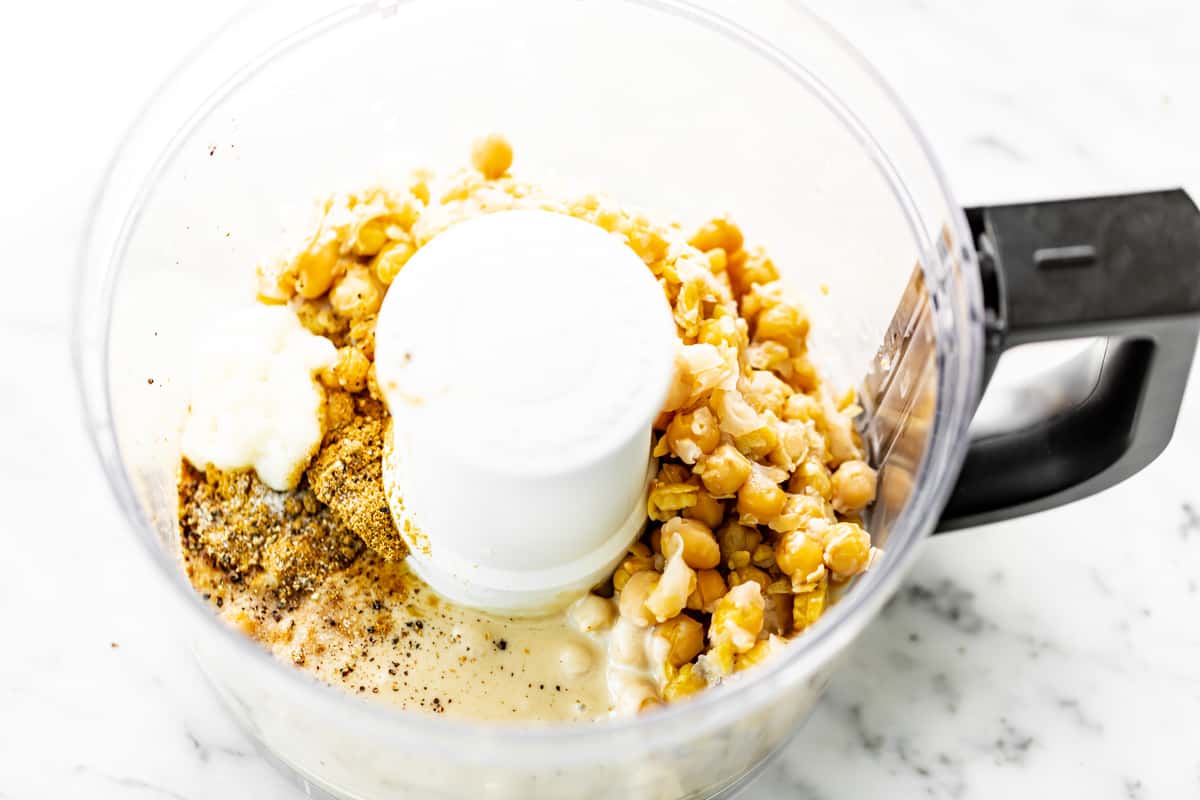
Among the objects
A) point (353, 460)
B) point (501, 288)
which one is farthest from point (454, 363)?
point (353, 460)

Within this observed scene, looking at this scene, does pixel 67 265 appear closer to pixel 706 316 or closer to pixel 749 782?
pixel 706 316

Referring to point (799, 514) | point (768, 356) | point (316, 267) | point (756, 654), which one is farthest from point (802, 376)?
point (316, 267)

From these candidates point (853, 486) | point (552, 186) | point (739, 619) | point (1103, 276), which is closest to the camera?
point (1103, 276)

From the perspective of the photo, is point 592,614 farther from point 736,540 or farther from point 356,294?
point 356,294

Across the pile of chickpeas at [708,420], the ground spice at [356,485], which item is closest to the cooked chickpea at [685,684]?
the pile of chickpeas at [708,420]

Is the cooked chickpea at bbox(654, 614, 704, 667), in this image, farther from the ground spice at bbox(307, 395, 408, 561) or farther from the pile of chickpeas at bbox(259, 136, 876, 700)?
the ground spice at bbox(307, 395, 408, 561)

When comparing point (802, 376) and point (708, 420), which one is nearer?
point (708, 420)
